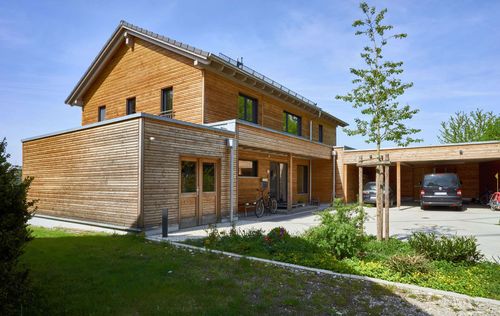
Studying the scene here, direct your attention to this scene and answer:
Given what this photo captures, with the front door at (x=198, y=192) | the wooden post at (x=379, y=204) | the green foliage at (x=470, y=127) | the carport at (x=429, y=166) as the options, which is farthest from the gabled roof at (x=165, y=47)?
the green foliage at (x=470, y=127)

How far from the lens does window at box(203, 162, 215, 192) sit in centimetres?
1080

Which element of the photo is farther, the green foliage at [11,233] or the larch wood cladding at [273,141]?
the larch wood cladding at [273,141]

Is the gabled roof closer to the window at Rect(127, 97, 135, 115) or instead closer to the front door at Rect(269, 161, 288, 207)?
the window at Rect(127, 97, 135, 115)

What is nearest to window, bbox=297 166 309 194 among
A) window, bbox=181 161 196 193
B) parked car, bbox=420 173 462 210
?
parked car, bbox=420 173 462 210

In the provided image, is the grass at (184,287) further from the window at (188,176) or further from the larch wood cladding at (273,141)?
the larch wood cladding at (273,141)

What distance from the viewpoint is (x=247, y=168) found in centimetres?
1488

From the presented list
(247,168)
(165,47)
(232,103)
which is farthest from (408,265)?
(165,47)

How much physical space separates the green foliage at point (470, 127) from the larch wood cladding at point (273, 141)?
27.8 meters

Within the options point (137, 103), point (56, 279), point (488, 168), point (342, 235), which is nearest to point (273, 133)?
point (137, 103)

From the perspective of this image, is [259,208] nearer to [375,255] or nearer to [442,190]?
[375,255]

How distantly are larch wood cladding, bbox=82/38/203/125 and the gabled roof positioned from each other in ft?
1.10

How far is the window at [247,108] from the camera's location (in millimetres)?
15290

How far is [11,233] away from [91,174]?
7269 mm

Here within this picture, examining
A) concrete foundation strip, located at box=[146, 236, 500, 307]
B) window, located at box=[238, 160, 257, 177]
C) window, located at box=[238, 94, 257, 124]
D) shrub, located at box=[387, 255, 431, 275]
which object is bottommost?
concrete foundation strip, located at box=[146, 236, 500, 307]
